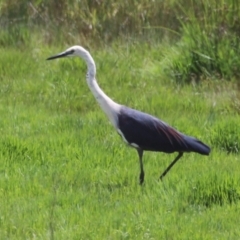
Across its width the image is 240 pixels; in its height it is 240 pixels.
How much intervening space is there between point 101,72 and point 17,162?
330cm

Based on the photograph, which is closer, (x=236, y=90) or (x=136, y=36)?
(x=236, y=90)

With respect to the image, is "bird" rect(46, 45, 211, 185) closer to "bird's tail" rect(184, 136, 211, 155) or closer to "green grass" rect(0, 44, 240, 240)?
"bird's tail" rect(184, 136, 211, 155)

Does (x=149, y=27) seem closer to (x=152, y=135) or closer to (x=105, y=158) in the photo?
(x=105, y=158)

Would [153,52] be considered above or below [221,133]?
below

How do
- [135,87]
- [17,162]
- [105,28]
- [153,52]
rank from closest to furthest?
[17,162]
[135,87]
[153,52]
[105,28]

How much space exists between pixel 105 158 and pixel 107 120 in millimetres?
1254

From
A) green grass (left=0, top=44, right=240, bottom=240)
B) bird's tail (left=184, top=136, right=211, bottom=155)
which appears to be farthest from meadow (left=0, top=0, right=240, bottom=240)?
bird's tail (left=184, top=136, right=211, bottom=155)

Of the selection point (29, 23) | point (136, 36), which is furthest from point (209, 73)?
point (29, 23)

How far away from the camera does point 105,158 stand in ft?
26.1

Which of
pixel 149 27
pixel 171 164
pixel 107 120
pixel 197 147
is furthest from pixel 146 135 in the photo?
pixel 149 27

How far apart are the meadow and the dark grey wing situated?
0.21 meters

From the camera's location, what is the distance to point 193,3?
37.9ft

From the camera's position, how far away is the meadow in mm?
6508

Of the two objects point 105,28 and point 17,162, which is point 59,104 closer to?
point 17,162
